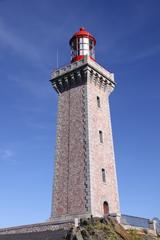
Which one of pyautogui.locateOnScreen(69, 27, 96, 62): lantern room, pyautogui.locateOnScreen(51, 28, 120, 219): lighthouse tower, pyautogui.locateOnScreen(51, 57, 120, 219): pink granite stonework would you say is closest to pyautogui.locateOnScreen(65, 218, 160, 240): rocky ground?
pyautogui.locateOnScreen(51, 28, 120, 219): lighthouse tower

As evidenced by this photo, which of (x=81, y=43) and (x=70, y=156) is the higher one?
(x=81, y=43)

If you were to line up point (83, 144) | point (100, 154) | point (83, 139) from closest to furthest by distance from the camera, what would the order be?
point (83, 144), point (83, 139), point (100, 154)

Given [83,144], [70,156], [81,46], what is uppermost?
[81,46]

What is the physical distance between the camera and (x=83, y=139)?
2589 cm

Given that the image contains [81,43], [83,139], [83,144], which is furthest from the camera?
[81,43]

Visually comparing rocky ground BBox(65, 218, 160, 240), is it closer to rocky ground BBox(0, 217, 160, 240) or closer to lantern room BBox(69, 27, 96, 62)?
rocky ground BBox(0, 217, 160, 240)

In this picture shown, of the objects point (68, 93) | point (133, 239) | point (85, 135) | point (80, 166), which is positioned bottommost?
point (133, 239)

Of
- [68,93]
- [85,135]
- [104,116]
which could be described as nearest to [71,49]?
[68,93]

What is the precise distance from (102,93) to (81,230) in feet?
47.1

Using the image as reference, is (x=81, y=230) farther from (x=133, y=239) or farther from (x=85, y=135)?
(x=85, y=135)

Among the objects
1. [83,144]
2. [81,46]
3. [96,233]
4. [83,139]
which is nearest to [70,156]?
[83,144]

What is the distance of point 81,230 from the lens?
1812 cm

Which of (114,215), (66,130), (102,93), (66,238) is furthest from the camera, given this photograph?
(102,93)

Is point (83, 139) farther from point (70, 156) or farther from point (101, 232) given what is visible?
point (101, 232)
